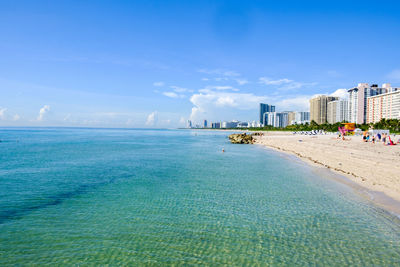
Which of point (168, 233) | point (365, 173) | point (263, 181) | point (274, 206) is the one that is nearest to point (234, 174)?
point (263, 181)

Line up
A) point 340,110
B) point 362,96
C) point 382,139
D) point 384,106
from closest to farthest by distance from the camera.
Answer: point 382,139
point 384,106
point 362,96
point 340,110

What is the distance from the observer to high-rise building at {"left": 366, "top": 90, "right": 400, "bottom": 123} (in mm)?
139625

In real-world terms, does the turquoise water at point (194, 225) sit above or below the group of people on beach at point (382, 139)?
below

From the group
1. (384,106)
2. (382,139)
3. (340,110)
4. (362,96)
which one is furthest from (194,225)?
(340,110)

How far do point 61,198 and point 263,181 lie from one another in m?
13.7

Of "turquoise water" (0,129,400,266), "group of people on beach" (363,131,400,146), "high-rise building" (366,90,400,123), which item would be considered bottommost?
"turquoise water" (0,129,400,266)

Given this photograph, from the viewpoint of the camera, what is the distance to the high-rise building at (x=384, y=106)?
139625 mm

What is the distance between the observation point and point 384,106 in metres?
148

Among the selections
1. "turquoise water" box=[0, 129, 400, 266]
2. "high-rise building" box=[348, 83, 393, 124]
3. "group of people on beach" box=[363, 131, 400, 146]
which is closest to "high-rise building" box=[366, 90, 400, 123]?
"high-rise building" box=[348, 83, 393, 124]

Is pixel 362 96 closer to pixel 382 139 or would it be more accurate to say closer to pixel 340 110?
pixel 340 110

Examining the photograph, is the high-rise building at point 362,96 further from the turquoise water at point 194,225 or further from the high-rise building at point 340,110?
the turquoise water at point 194,225

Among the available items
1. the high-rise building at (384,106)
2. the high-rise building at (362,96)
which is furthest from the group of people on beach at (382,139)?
the high-rise building at (362,96)

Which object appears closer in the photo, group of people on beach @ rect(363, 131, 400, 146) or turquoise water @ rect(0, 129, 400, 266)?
turquoise water @ rect(0, 129, 400, 266)

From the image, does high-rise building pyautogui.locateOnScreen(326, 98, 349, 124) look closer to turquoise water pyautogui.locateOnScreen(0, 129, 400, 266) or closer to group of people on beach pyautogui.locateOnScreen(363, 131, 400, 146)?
group of people on beach pyautogui.locateOnScreen(363, 131, 400, 146)
